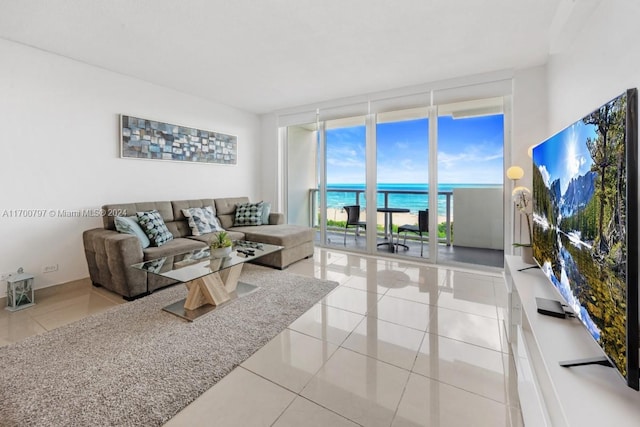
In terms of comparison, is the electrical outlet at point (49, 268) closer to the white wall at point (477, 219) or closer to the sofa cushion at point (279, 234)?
the sofa cushion at point (279, 234)

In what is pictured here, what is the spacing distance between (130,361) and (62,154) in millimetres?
2601

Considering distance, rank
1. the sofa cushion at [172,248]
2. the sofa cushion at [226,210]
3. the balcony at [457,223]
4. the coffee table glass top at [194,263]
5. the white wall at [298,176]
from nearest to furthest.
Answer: the coffee table glass top at [194,263] → the sofa cushion at [172,248] → the balcony at [457,223] → the sofa cushion at [226,210] → the white wall at [298,176]

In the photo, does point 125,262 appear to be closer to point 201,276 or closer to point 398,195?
point 201,276

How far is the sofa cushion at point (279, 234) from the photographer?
3.91 meters

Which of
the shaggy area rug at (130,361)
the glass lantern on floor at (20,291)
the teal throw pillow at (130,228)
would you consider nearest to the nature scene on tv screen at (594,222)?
the shaggy area rug at (130,361)

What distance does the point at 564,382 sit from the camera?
0.90m

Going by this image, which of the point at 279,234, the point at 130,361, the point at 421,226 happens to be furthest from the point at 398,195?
the point at 130,361

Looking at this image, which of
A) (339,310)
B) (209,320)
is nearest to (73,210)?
(209,320)

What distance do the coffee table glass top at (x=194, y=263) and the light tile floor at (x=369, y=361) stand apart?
705mm

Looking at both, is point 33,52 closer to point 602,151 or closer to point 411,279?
point 602,151

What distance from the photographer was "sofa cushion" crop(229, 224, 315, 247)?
391 cm

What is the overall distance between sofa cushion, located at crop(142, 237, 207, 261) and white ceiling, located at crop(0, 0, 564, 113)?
2.10 meters

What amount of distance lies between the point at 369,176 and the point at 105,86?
3.74 metres

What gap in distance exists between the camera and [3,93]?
269cm
